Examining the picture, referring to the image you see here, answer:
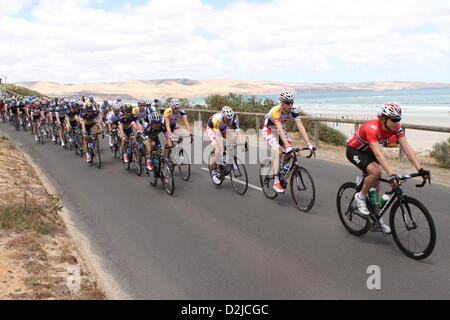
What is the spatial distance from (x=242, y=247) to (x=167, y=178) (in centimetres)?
405

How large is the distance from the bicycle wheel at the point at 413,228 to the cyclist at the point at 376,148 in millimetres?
287

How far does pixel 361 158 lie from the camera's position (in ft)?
19.7

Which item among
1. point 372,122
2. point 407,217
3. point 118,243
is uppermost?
point 372,122

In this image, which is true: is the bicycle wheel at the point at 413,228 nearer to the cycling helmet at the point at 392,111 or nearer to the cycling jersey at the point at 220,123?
the cycling helmet at the point at 392,111

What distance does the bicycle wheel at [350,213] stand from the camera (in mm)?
6316

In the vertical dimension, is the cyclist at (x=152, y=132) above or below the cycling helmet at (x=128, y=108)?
below

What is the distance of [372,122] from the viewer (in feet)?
18.6

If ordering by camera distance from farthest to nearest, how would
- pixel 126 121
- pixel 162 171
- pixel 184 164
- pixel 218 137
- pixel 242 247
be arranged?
pixel 126 121 → pixel 184 164 → pixel 162 171 → pixel 218 137 → pixel 242 247

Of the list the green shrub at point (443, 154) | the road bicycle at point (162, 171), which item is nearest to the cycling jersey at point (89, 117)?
the road bicycle at point (162, 171)

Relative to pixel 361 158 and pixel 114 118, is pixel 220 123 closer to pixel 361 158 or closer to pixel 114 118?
pixel 361 158

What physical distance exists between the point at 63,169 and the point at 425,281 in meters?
11.5

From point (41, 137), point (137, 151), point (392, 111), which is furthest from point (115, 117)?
point (392, 111)

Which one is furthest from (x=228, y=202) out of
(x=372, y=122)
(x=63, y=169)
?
(x=63, y=169)
